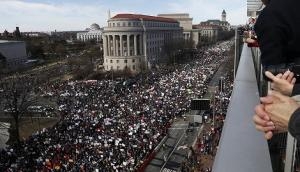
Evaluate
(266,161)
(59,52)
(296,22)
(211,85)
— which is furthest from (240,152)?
(59,52)

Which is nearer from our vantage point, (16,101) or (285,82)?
(285,82)

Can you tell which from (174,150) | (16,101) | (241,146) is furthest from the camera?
(16,101)

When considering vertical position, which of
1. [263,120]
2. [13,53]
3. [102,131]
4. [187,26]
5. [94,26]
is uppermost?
[94,26]

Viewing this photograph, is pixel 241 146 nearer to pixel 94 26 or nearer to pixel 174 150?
pixel 174 150

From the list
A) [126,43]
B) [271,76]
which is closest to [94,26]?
[126,43]

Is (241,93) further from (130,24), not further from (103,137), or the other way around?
(130,24)

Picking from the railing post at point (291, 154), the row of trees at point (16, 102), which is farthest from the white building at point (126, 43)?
the railing post at point (291, 154)

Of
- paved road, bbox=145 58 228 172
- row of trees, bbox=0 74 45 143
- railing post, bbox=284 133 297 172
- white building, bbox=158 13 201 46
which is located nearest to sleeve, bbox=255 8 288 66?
railing post, bbox=284 133 297 172

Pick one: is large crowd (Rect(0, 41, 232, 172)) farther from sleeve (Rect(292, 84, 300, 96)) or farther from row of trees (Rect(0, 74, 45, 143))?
sleeve (Rect(292, 84, 300, 96))
